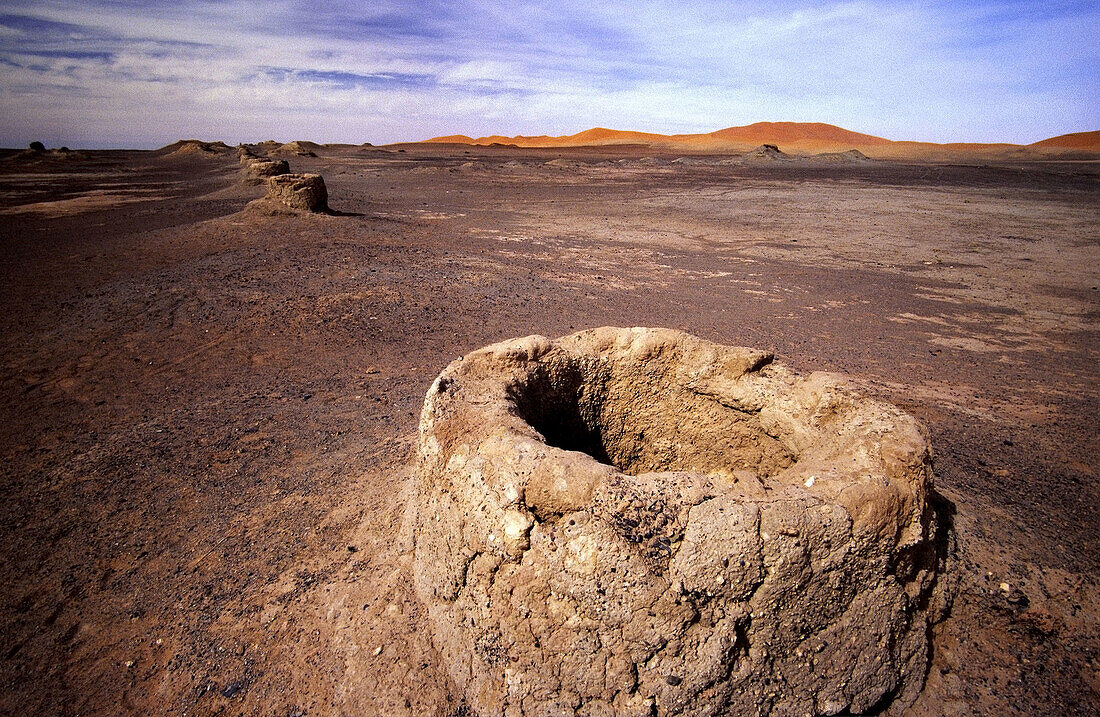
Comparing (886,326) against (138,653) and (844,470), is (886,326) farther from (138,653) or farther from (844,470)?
(138,653)

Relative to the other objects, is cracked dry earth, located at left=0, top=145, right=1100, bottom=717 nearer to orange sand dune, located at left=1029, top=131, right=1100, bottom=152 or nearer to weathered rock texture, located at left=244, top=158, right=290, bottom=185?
weathered rock texture, located at left=244, top=158, right=290, bottom=185

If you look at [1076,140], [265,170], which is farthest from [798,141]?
[265,170]

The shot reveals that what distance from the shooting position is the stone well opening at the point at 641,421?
3.02 m

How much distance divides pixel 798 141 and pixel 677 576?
93342 millimetres

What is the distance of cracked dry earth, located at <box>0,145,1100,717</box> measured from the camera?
8.19ft

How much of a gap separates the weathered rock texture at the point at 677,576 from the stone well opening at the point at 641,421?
0.54 metres

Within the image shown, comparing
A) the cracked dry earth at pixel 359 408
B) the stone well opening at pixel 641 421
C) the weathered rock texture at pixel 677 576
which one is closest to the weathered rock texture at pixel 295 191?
the cracked dry earth at pixel 359 408

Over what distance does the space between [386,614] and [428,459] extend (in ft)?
2.52

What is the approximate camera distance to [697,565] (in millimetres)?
1897

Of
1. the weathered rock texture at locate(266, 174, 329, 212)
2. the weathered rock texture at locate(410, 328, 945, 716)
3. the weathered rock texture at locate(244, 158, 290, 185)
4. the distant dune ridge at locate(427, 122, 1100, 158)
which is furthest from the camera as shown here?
the distant dune ridge at locate(427, 122, 1100, 158)

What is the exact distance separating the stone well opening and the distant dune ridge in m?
65.9

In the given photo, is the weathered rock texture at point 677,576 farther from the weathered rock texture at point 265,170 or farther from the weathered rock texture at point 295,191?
the weathered rock texture at point 265,170

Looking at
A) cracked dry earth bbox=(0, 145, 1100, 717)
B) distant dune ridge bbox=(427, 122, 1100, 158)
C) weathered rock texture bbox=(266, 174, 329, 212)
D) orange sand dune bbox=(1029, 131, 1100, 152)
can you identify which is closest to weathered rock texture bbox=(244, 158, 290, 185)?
cracked dry earth bbox=(0, 145, 1100, 717)

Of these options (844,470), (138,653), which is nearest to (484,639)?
(844,470)
